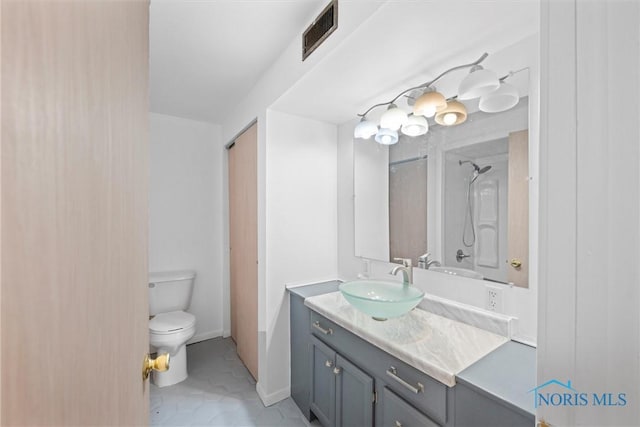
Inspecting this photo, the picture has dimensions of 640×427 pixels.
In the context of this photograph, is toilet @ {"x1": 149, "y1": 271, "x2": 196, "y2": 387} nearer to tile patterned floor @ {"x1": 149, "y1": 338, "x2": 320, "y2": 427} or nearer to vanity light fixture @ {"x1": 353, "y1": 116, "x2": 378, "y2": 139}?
tile patterned floor @ {"x1": 149, "y1": 338, "x2": 320, "y2": 427}

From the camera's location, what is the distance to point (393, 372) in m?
1.16

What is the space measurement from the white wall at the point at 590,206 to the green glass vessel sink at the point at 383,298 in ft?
2.57

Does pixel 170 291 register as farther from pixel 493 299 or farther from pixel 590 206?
pixel 590 206

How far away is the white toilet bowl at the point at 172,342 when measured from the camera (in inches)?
83.5

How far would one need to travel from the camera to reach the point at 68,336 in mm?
365

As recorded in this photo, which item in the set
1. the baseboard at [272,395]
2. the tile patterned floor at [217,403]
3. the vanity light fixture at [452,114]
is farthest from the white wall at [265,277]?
the vanity light fixture at [452,114]

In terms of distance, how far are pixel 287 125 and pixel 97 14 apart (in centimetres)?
160

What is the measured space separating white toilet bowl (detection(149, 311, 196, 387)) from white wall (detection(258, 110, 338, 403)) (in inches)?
27.6

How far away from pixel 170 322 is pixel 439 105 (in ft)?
8.24

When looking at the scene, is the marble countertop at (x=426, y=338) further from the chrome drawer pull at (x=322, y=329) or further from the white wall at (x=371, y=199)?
the white wall at (x=371, y=199)

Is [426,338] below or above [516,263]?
below

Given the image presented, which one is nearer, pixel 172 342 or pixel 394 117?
pixel 394 117

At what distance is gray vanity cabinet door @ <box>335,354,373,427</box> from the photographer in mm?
1284

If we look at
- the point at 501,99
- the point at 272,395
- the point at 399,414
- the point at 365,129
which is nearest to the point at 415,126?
the point at 365,129
